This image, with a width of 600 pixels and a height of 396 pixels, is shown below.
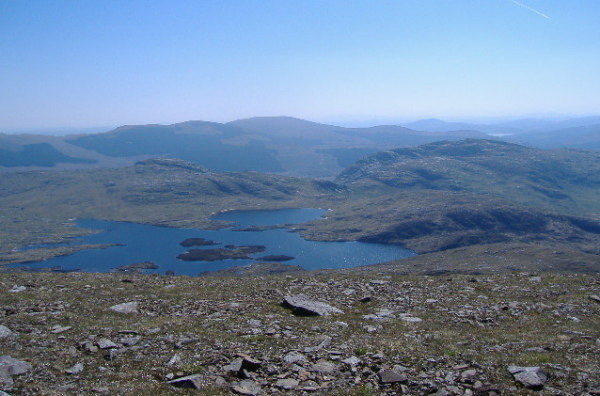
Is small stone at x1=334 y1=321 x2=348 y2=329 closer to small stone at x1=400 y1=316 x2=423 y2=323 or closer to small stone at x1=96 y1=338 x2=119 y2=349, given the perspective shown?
small stone at x1=400 y1=316 x2=423 y2=323

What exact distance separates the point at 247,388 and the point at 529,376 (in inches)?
418

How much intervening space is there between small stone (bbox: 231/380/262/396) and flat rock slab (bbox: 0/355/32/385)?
7843 mm

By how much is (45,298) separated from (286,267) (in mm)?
111047

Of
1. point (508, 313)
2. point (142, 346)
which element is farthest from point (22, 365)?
point (508, 313)

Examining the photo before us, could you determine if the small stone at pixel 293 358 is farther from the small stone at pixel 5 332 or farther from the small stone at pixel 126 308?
the small stone at pixel 5 332

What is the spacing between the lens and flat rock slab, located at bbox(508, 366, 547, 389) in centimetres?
1555

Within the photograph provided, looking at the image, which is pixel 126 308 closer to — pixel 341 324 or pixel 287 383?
pixel 341 324

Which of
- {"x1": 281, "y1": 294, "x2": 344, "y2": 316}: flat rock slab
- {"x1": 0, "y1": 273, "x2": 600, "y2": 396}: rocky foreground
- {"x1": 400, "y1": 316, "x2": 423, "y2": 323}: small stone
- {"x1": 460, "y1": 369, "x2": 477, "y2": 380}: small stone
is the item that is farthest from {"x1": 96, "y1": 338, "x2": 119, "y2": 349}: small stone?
{"x1": 400, "y1": 316, "x2": 423, "y2": 323}: small stone

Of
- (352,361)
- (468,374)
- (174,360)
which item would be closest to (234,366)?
(174,360)

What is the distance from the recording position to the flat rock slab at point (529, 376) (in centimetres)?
1555

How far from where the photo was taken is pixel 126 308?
87.5ft

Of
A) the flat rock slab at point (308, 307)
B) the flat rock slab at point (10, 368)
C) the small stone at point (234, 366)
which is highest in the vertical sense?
the flat rock slab at point (10, 368)

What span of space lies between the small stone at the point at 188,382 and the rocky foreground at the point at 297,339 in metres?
0.05

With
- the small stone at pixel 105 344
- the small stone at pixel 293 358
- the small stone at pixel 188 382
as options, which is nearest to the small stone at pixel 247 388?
the small stone at pixel 188 382
